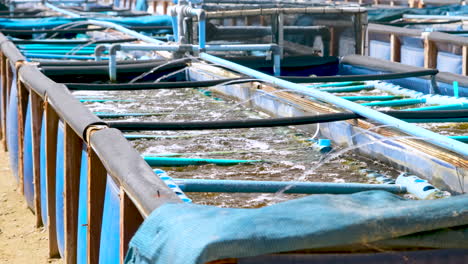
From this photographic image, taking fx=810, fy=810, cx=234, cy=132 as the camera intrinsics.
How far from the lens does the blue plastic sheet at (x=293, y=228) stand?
7.93 ft

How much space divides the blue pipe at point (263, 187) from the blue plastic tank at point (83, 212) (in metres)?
0.84

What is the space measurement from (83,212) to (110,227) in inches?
39.6

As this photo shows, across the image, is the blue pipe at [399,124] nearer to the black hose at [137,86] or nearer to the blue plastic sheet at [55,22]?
the black hose at [137,86]

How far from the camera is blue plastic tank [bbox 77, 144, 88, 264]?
4883mm

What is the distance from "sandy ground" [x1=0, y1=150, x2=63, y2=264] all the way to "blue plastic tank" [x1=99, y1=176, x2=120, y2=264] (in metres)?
2.17

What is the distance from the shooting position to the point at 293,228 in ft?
8.12

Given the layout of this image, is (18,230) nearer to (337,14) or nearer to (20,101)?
(20,101)

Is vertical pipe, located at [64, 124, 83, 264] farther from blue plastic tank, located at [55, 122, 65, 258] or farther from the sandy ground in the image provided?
the sandy ground

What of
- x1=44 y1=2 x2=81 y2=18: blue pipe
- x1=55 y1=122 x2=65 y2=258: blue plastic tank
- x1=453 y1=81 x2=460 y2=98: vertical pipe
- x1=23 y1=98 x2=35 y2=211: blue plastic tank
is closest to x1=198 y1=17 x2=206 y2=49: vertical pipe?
x1=23 y1=98 x2=35 y2=211: blue plastic tank

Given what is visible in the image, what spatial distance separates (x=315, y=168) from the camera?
5.36 metres

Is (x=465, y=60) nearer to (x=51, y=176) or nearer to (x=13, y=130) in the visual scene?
(x=13, y=130)

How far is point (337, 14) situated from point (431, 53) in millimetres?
1703

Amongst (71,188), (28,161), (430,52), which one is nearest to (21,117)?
(28,161)

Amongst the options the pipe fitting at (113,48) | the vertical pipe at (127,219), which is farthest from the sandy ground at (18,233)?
the vertical pipe at (127,219)
